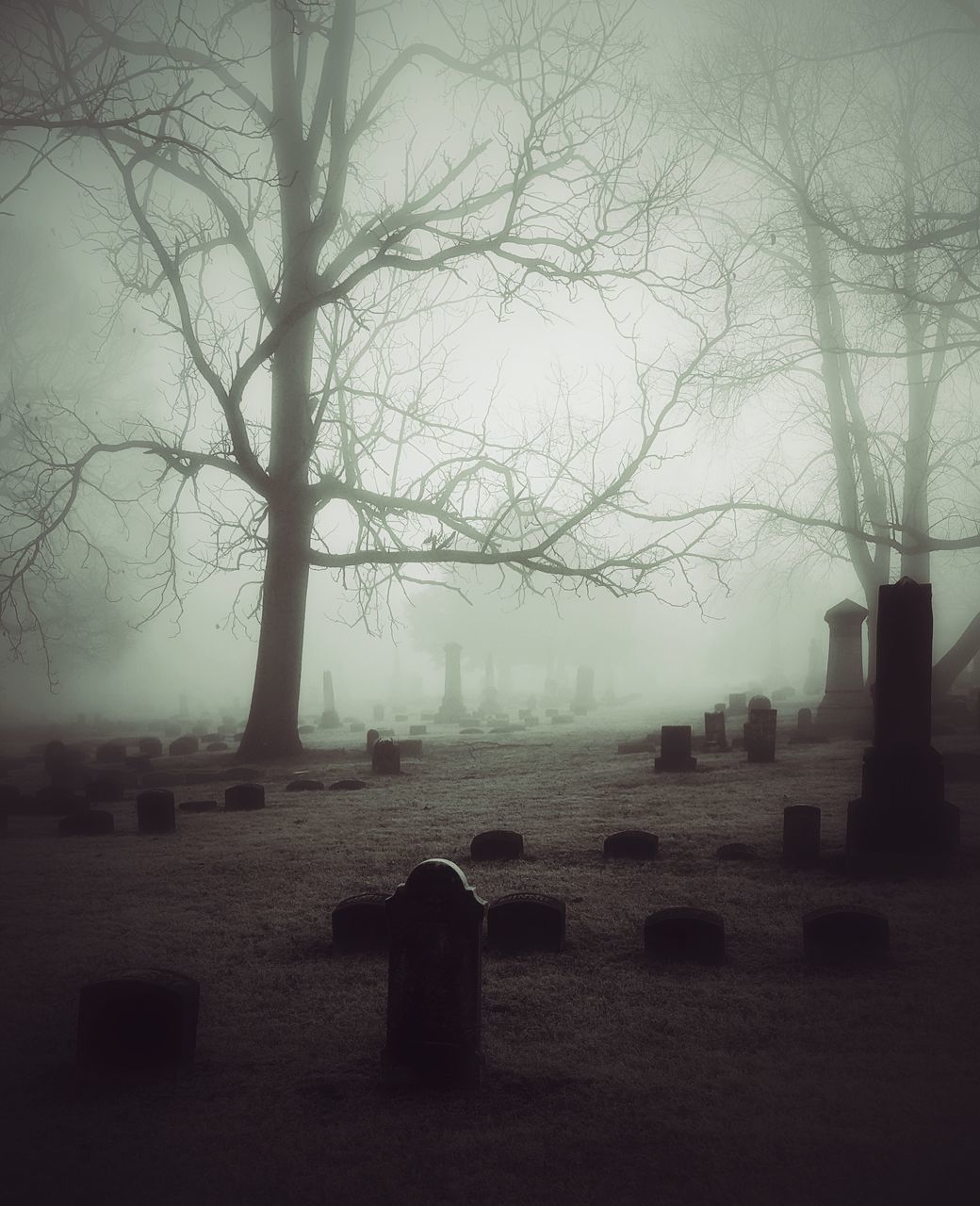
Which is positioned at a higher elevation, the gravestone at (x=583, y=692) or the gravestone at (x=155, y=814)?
the gravestone at (x=583, y=692)

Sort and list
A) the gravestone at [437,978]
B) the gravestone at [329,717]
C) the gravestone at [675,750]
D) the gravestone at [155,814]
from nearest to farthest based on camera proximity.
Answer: the gravestone at [437,978] < the gravestone at [155,814] < the gravestone at [675,750] < the gravestone at [329,717]

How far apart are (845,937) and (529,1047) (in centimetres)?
197

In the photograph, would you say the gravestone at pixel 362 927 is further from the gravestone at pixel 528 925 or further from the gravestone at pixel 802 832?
the gravestone at pixel 802 832

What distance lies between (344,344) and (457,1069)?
42.8ft

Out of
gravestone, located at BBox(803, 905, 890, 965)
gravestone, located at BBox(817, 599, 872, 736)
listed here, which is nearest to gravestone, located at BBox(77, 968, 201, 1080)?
gravestone, located at BBox(803, 905, 890, 965)

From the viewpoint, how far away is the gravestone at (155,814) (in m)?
8.30

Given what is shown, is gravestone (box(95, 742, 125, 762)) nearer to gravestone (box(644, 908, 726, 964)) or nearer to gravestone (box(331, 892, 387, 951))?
gravestone (box(331, 892, 387, 951))

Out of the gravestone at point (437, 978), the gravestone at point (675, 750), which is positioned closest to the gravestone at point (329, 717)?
the gravestone at point (675, 750)

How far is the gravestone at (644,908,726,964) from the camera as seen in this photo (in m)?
4.53

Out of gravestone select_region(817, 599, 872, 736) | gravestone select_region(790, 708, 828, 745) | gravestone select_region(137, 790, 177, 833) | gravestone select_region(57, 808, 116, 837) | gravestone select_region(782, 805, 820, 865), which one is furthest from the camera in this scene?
gravestone select_region(817, 599, 872, 736)

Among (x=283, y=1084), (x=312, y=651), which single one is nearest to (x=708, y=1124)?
(x=283, y=1084)

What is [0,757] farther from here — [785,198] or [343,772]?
[785,198]

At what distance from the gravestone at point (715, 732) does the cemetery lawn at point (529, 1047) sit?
21.8ft

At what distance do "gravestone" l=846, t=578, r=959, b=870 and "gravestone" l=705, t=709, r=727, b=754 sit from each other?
6666 millimetres
